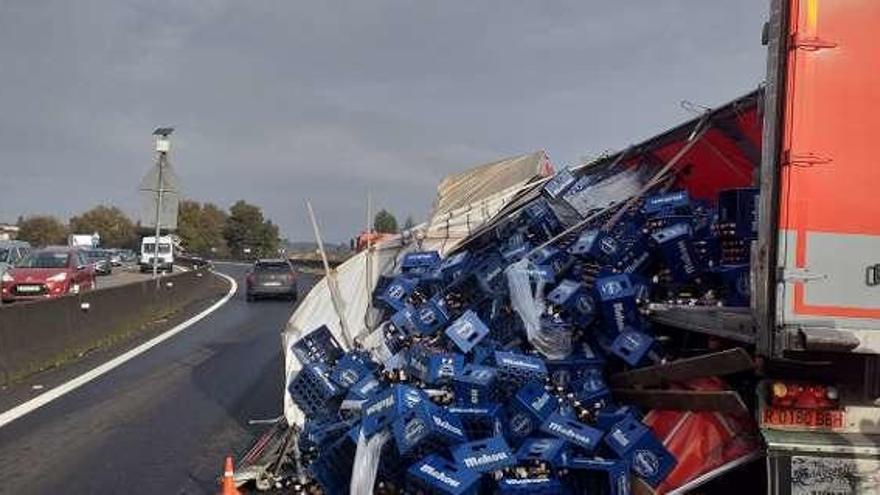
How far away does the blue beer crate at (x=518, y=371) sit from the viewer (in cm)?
686

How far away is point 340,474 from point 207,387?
654 cm

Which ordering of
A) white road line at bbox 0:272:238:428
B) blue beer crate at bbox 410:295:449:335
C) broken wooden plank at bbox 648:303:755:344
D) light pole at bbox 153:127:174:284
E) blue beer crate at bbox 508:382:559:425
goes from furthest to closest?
Result: light pole at bbox 153:127:174:284 → white road line at bbox 0:272:238:428 → blue beer crate at bbox 410:295:449:335 → blue beer crate at bbox 508:382:559:425 → broken wooden plank at bbox 648:303:755:344

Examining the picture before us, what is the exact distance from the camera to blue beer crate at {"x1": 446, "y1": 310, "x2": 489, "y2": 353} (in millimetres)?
7609

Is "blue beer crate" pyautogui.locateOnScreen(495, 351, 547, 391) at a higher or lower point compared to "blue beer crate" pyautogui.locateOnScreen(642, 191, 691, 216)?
lower

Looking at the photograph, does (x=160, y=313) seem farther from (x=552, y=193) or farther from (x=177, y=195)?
(x=552, y=193)

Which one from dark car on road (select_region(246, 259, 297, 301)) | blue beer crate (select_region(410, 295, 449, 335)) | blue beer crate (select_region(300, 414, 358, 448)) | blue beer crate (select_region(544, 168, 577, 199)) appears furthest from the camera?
dark car on road (select_region(246, 259, 297, 301))

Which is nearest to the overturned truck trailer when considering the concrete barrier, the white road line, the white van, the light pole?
the white road line

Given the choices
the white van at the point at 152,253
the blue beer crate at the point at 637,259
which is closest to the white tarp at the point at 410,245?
the blue beer crate at the point at 637,259

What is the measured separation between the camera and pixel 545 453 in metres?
6.20

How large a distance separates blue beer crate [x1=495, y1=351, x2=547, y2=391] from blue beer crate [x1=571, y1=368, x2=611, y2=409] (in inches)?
10.2

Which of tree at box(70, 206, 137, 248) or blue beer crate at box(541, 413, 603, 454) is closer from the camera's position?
blue beer crate at box(541, 413, 603, 454)

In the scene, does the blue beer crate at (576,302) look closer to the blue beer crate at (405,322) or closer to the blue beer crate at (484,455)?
the blue beer crate at (405,322)

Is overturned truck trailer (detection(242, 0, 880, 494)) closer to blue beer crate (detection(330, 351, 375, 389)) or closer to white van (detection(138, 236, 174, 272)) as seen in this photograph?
blue beer crate (detection(330, 351, 375, 389))

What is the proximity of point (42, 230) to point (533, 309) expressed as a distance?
163778mm
